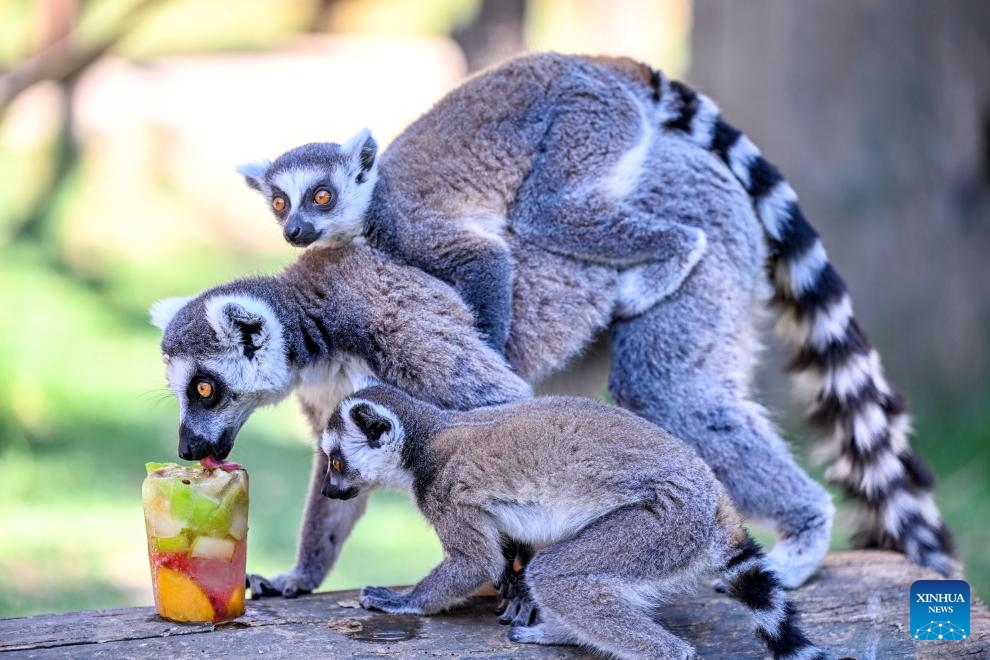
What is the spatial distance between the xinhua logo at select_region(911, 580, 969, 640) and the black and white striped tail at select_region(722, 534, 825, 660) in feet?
2.82

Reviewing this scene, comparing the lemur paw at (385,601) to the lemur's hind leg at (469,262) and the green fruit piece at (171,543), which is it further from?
the lemur's hind leg at (469,262)

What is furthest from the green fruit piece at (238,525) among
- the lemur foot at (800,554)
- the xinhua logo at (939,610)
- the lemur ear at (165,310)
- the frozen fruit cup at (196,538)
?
the xinhua logo at (939,610)

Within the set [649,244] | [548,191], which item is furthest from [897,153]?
[548,191]

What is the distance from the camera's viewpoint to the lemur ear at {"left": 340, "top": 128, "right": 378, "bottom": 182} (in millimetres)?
4371

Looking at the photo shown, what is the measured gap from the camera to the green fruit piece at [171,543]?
11.6 feet

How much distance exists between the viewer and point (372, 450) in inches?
146

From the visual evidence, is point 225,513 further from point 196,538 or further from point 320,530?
point 320,530

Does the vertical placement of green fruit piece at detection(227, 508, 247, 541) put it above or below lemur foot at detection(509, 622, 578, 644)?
above

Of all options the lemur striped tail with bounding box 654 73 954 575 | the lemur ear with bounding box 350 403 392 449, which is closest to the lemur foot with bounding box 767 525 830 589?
the lemur striped tail with bounding box 654 73 954 575

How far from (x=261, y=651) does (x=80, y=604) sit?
345 cm

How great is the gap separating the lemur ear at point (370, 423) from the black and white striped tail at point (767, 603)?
120 centimetres

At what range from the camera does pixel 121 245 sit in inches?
476

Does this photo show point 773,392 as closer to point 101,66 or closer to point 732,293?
point 732,293

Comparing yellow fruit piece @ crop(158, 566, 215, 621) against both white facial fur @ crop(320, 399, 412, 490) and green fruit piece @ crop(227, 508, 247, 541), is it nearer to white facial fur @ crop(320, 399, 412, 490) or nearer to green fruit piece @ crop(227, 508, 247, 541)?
green fruit piece @ crop(227, 508, 247, 541)
